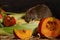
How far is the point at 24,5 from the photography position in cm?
183

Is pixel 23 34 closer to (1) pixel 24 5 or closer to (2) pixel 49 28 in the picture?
(2) pixel 49 28

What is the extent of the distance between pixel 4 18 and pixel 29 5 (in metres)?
0.43

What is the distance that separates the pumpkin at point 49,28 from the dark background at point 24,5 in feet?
2.12

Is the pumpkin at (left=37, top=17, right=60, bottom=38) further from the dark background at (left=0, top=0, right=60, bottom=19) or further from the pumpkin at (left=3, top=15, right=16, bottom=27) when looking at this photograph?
Answer: the dark background at (left=0, top=0, right=60, bottom=19)

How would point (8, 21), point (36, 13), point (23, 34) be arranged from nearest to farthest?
point (23, 34), point (8, 21), point (36, 13)

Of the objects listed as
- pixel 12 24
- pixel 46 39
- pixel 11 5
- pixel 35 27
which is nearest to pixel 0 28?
pixel 12 24

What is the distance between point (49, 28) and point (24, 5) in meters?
0.73

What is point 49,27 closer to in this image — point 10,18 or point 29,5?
point 10,18

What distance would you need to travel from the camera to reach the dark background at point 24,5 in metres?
1.79

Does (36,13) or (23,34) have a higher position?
(36,13)

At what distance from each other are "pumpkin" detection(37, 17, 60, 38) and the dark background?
65 cm

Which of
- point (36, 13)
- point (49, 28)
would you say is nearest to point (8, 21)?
point (36, 13)

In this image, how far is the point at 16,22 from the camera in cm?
144

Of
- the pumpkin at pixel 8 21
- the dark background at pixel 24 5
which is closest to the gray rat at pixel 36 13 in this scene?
the pumpkin at pixel 8 21
